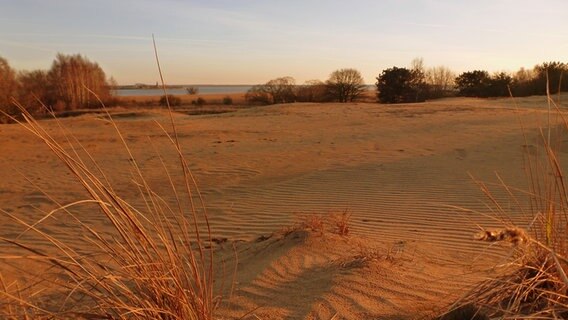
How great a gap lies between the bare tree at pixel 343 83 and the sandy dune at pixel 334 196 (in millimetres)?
22117

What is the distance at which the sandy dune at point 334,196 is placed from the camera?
12.8 feet

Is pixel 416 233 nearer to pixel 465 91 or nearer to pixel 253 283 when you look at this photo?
pixel 253 283

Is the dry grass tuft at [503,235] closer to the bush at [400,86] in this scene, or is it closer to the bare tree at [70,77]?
the bare tree at [70,77]

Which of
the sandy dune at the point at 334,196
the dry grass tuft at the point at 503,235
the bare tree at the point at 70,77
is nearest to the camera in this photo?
the dry grass tuft at the point at 503,235

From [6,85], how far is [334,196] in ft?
76.5

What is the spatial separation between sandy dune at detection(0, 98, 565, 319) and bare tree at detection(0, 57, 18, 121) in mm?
3924

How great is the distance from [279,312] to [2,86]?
26.4m

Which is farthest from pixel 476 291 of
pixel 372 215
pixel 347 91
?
pixel 347 91

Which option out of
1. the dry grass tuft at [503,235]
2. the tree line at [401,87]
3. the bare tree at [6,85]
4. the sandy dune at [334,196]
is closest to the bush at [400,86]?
the tree line at [401,87]

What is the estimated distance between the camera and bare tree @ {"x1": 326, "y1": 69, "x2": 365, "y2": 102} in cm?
4350

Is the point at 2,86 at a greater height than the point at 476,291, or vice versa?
the point at 2,86

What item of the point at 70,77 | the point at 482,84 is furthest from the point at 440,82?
the point at 70,77

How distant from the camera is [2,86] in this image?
25.2 metres

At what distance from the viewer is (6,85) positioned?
84.3 ft
